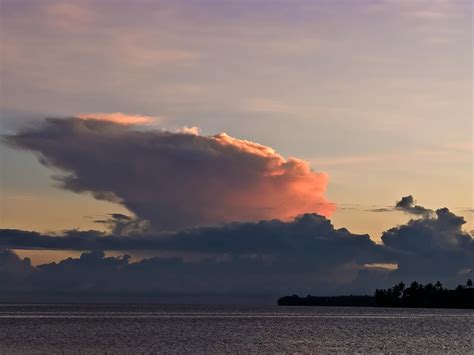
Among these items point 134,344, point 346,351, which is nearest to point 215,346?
point 134,344

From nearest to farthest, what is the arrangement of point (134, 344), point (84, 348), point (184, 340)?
1. point (84, 348)
2. point (134, 344)
3. point (184, 340)

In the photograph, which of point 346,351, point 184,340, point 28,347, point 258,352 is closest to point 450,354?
point 346,351

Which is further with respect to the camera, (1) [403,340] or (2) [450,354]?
(1) [403,340]

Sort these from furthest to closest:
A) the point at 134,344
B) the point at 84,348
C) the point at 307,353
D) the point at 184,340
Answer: the point at 184,340 < the point at 134,344 < the point at 84,348 < the point at 307,353

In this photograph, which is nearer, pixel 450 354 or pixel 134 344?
pixel 450 354

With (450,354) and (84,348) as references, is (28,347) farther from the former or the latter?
(450,354)

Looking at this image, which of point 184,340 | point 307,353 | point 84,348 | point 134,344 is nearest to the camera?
point 307,353

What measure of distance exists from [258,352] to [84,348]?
28.1 meters

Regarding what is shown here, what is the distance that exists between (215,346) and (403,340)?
4415 centimetres

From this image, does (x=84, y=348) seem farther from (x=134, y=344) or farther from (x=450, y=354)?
(x=450, y=354)

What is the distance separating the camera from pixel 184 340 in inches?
6255

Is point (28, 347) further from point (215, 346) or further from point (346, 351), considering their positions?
point (346, 351)

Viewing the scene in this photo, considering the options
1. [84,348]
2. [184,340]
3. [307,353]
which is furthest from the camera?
[184,340]

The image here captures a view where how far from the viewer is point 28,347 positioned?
131m
